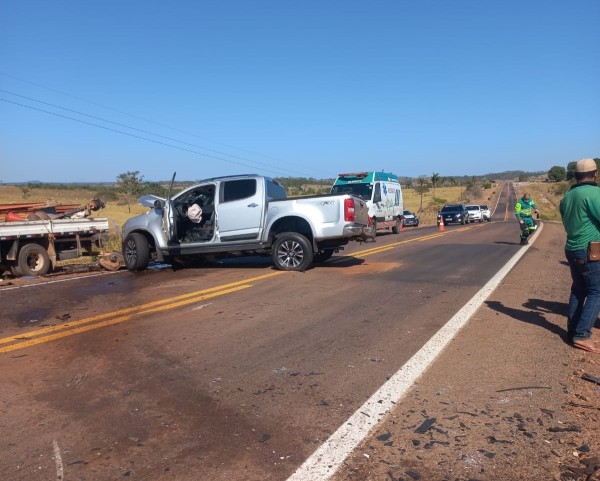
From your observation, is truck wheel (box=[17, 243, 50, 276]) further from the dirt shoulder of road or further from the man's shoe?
the man's shoe

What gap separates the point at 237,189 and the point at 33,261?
529 centimetres

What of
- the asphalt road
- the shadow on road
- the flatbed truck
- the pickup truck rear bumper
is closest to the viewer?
the asphalt road

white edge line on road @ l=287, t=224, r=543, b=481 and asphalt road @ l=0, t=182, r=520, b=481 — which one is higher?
asphalt road @ l=0, t=182, r=520, b=481

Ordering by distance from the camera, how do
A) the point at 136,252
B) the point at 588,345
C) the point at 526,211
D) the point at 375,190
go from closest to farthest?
the point at 588,345
the point at 136,252
the point at 526,211
the point at 375,190

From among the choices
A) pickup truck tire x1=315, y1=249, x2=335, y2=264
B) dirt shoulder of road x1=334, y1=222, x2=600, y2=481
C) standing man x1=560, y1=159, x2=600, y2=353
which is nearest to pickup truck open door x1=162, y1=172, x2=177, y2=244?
pickup truck tire x1=315, y1=249, x2=335, y2=264

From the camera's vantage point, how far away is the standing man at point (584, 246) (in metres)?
5.60

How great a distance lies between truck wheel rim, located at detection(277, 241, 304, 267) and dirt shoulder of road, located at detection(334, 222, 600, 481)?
519 cm

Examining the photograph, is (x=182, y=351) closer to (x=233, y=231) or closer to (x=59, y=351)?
(x=59, y=351)

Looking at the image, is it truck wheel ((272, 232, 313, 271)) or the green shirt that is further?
truck wheel ((272, 232, 313, 271))

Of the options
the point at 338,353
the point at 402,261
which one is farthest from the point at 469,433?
the point at 402,261

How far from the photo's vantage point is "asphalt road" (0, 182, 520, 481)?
11.6 ft

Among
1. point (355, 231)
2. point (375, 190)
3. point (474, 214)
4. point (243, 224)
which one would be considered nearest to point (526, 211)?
point (375, 190)

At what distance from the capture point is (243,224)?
11.6 meters

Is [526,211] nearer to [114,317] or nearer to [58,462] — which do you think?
[114,317]
